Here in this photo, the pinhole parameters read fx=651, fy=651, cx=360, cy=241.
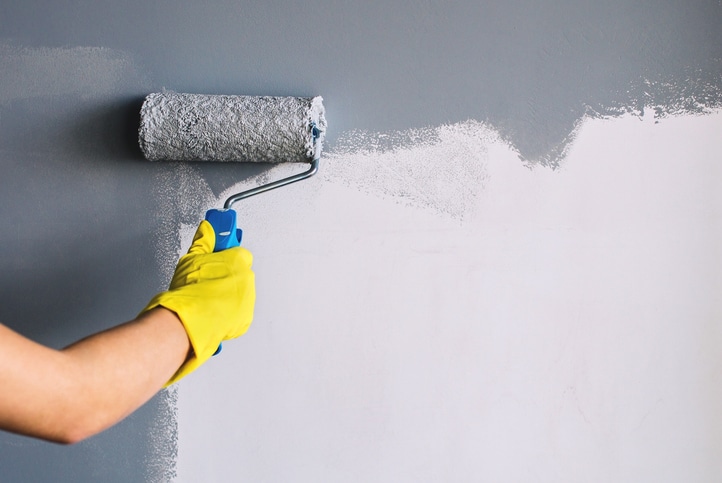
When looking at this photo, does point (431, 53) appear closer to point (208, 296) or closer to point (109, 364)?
point (208, 296)

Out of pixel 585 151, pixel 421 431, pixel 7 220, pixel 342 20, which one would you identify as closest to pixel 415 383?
pixel 421 431

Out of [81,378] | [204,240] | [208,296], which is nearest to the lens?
[81,378]

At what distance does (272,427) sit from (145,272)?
38cm

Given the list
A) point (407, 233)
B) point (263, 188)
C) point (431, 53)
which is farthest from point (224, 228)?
point (431, 53)

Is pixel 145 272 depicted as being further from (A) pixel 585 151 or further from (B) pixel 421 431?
(A) pixel 585 151

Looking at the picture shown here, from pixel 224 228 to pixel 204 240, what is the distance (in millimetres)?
40

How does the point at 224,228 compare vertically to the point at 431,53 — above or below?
below

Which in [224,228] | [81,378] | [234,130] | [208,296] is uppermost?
[234,130]

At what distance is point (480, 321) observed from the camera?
1214 millimetres

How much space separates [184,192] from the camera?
1.24 metres

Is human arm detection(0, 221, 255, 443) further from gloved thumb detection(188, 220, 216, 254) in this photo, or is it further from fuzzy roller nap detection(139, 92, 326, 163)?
fuzzy roller nap detection(139, 92, 326, 163)

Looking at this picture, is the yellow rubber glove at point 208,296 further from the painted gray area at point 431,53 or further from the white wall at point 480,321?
the painted gray area at point 431,53

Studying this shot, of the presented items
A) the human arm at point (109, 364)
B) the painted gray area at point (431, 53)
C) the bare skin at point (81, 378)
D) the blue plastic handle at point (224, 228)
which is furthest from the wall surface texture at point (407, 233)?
the bare skin at point (81, 378)

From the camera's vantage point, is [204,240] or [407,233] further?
[407,233]
